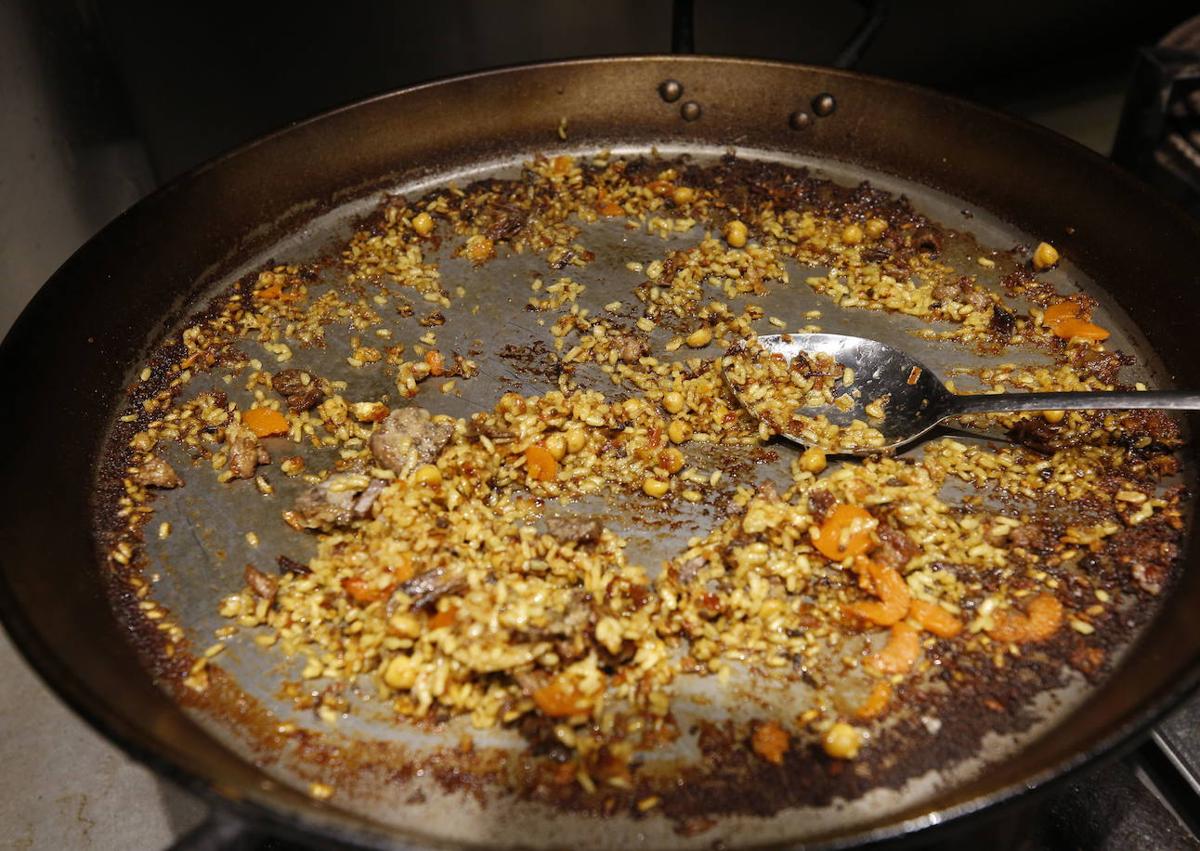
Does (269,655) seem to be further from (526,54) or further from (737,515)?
(526,54)

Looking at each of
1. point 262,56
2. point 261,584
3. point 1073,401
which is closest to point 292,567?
point 261,584

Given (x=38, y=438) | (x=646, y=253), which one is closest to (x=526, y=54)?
(x=646, y=253)

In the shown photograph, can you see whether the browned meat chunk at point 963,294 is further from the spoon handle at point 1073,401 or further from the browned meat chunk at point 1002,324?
the spoon handle at point 1073,401

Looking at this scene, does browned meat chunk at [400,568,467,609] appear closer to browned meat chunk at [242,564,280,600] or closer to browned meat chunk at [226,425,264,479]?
browned meat chunk at [242,564,280,600]

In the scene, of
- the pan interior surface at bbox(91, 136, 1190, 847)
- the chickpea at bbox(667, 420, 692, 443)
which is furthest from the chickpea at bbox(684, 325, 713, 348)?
the chickpea at bbox(667, 420, 692, 443)

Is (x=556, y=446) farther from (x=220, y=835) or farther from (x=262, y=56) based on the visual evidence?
(x=262, y=56)

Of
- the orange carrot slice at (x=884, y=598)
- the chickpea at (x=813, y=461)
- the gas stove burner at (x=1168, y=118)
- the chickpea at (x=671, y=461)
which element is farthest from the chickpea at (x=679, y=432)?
the gas stove burner at (x=1168, y=118)
